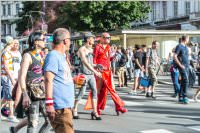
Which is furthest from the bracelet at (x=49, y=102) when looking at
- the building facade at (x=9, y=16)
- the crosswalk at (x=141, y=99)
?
the building facade at (x=9, y=16)

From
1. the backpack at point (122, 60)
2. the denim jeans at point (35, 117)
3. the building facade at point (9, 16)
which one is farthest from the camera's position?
the building facade at point (9, 16)

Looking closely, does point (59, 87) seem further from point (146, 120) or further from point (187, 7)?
point (187, 7)

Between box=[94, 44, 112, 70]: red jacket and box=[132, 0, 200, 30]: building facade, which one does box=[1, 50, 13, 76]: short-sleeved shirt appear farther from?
box=[132, 0, 200, 30]: building facade

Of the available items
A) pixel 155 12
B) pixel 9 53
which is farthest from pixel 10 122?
pixel 155 12

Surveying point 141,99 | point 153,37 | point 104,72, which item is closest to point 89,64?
point 104,72

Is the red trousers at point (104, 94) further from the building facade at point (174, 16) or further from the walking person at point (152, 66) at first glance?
the building facade at point (174, 16)

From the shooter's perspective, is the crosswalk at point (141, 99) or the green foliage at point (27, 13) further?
the green foliage at point (27, 13)

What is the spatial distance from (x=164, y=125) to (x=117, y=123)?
0.93 meters

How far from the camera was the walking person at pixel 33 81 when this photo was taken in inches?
271

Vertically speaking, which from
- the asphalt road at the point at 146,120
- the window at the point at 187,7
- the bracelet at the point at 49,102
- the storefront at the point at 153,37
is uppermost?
the window at the point at 187,7

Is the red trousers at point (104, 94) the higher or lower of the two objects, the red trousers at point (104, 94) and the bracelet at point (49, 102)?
the lower

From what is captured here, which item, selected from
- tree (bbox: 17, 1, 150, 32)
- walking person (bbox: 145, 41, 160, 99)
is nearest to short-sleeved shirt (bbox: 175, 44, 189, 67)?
walking person (bbox: 145, 41, 160, 99)

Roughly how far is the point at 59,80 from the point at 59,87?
0.26 feet

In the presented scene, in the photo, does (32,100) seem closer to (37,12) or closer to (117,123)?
(117,123)
